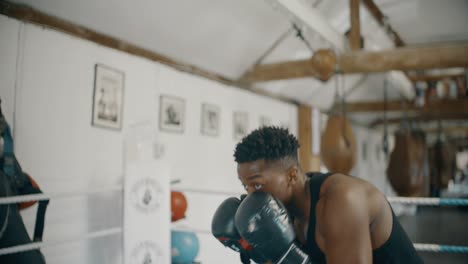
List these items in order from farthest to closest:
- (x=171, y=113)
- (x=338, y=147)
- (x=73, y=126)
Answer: (x=338, y=147), (x=171, y=113), (x=73, y=126)

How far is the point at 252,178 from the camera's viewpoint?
1454 mm

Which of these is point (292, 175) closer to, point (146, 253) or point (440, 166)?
point (146, 253)

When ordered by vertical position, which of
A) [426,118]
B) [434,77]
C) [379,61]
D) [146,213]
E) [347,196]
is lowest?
[146,213]

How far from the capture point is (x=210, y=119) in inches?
174

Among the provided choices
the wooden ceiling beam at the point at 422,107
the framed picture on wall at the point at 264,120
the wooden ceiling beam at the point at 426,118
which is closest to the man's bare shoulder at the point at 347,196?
the framed picture on wall at the point at 264,120

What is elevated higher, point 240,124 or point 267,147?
point 240,124

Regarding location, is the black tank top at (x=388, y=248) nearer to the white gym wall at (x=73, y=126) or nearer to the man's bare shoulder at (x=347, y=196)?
the man's bare shoulder at (x=347, y=196)

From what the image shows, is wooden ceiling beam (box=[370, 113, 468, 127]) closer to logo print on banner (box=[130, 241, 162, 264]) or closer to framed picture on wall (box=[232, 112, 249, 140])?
framed picture on wall (box=[232, 112, 249, 140])

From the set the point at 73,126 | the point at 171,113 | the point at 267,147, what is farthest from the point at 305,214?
the point at 171,113

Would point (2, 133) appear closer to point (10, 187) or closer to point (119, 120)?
point (10, 187)

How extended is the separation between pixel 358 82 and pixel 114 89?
501 centimetres

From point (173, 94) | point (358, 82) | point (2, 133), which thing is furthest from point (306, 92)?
point (2, 133)

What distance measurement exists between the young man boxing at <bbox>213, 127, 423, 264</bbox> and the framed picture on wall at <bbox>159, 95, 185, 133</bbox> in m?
2.24

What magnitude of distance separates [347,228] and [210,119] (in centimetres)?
330
